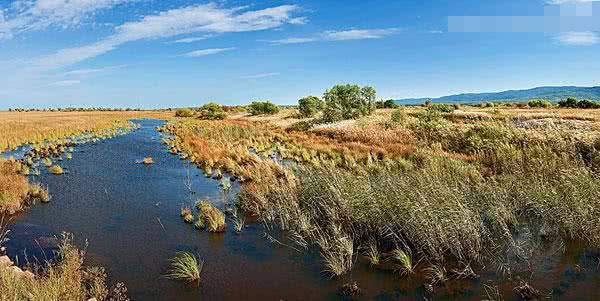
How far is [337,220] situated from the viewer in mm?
11938

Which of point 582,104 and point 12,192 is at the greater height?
point 582,104

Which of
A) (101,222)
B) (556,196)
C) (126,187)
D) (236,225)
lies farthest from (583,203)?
(126,187)

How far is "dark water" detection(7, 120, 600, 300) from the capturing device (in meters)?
8.70

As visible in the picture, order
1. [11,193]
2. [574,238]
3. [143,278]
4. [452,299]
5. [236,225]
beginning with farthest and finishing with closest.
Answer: [11,193] → [236,225] → [574,238] → [143,278] → [452,299]

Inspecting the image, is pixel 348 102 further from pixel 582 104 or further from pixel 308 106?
pixel 582 104

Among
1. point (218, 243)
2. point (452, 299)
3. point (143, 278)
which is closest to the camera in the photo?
point (452, 299)

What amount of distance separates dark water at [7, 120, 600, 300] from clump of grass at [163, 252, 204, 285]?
8.0 inches

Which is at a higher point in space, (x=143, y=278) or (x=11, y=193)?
(x=11, y=193)

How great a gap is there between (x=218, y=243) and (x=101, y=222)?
5125 mm

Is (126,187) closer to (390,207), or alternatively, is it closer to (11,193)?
(11,193)

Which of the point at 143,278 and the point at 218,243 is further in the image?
the point at 218,243

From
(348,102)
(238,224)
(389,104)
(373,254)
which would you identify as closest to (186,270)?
(238,224)

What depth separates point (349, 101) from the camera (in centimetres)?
5169

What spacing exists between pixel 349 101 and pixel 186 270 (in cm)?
4420
